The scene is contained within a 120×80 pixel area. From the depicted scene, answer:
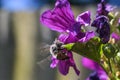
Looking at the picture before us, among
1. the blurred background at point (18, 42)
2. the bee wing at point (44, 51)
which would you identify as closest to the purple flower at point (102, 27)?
the bee wing at point (44, 51)

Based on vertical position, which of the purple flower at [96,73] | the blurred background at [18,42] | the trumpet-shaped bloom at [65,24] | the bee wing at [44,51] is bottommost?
the blurred background at [18,42]

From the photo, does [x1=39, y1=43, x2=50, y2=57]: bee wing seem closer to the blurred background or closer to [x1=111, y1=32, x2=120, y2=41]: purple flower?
[x1=111, y1=32, x2=120, y2=41]: purple flower

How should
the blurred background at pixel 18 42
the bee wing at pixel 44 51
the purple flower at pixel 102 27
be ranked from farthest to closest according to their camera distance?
1. the blurred background at pixel 18 42
2. the bee wing at pixel 44 51
3. the purple flower at pixel 102 27

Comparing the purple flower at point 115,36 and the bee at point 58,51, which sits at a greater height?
the purple flower at point 115,36

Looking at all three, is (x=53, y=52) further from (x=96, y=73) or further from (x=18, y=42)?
(x=18, y=42)

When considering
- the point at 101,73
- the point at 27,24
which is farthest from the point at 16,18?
the point at 101,73

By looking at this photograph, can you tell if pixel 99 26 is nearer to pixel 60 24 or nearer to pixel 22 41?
pixel 60 24

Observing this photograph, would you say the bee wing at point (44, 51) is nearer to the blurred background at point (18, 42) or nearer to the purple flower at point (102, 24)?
the purple flower at point (102, 24)

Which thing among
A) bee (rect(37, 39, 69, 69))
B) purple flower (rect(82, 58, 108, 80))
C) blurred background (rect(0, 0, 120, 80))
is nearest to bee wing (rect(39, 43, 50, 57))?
bee (rect(37, 39, 69, 69))
